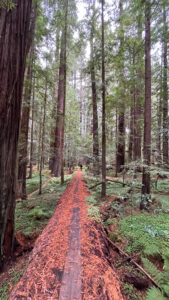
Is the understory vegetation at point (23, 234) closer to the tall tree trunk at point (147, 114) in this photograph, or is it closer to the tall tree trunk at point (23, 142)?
the tall tree trunk at point (23, 142)

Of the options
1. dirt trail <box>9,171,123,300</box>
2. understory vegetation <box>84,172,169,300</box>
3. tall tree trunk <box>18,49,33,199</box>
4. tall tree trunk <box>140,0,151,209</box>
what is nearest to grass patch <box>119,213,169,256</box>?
understory vegetation <box>84,172,169,300</box>

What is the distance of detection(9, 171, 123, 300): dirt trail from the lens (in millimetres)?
1303

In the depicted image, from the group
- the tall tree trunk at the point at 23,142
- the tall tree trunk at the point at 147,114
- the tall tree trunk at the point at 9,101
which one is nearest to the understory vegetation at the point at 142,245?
the tall tree trunk at the point at 147,114

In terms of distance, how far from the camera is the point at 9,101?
8.21 ft

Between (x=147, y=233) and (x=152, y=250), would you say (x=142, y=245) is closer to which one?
(x=152, y=250)

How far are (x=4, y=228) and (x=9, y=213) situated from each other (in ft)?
0.86

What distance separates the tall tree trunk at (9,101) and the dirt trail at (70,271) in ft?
3.05

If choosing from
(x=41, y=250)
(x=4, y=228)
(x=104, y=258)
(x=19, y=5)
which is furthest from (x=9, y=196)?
(x=19, y=5)

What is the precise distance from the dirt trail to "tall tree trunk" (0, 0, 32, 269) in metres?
0.93

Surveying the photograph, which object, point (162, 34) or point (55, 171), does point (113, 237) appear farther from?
point (55, 171)

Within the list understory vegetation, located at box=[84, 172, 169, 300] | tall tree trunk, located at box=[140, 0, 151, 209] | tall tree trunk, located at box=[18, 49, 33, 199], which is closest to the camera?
understory vegetation, located at box=[84, 172, 169, 300]

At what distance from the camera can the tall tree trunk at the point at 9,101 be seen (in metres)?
2.43

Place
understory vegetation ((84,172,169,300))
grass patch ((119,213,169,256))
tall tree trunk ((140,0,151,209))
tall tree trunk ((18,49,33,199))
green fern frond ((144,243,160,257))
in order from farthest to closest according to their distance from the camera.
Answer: tall tree trunk ((18,49,33,199)) < tall tree trunk ((140,0,151,209)) < grass patch ((119,213,169,256)) < green fern frond ((144,243,160,257)) < understory vegetation ((84,172,169,300))

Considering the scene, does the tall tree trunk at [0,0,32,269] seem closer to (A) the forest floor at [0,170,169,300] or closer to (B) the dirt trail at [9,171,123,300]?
(A) the forest floor at [0,170,169,300]
